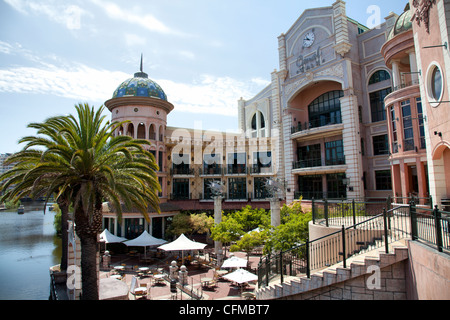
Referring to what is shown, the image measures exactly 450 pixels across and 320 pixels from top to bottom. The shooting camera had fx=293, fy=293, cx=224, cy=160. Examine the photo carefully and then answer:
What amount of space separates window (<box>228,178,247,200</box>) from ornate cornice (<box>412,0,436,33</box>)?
26392mm

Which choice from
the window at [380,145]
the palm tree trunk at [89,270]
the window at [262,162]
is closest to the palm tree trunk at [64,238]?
the palm tree trunk at [89,270]

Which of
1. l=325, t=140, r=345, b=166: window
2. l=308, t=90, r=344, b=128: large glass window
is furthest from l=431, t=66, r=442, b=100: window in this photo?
l=308, t=90, r=344, b=128: large glass window

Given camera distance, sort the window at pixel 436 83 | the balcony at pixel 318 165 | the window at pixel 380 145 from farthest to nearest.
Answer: the balcony at pixel 318 165 < the window at pixel 380 145 < the window at pixel 436 83

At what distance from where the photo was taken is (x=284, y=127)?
31.4 metres

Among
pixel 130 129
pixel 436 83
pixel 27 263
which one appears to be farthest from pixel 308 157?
pixel 27 263

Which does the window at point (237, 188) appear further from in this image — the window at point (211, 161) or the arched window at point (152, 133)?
the arched window at point (152, 133)

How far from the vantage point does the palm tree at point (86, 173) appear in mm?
11969

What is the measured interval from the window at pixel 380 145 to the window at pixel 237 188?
15461mm

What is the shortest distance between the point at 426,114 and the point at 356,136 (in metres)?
13.6

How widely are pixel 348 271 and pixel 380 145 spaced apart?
2079cm

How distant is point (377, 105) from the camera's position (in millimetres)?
26062

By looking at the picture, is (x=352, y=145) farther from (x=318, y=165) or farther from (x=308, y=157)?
(x=308, y=157)
